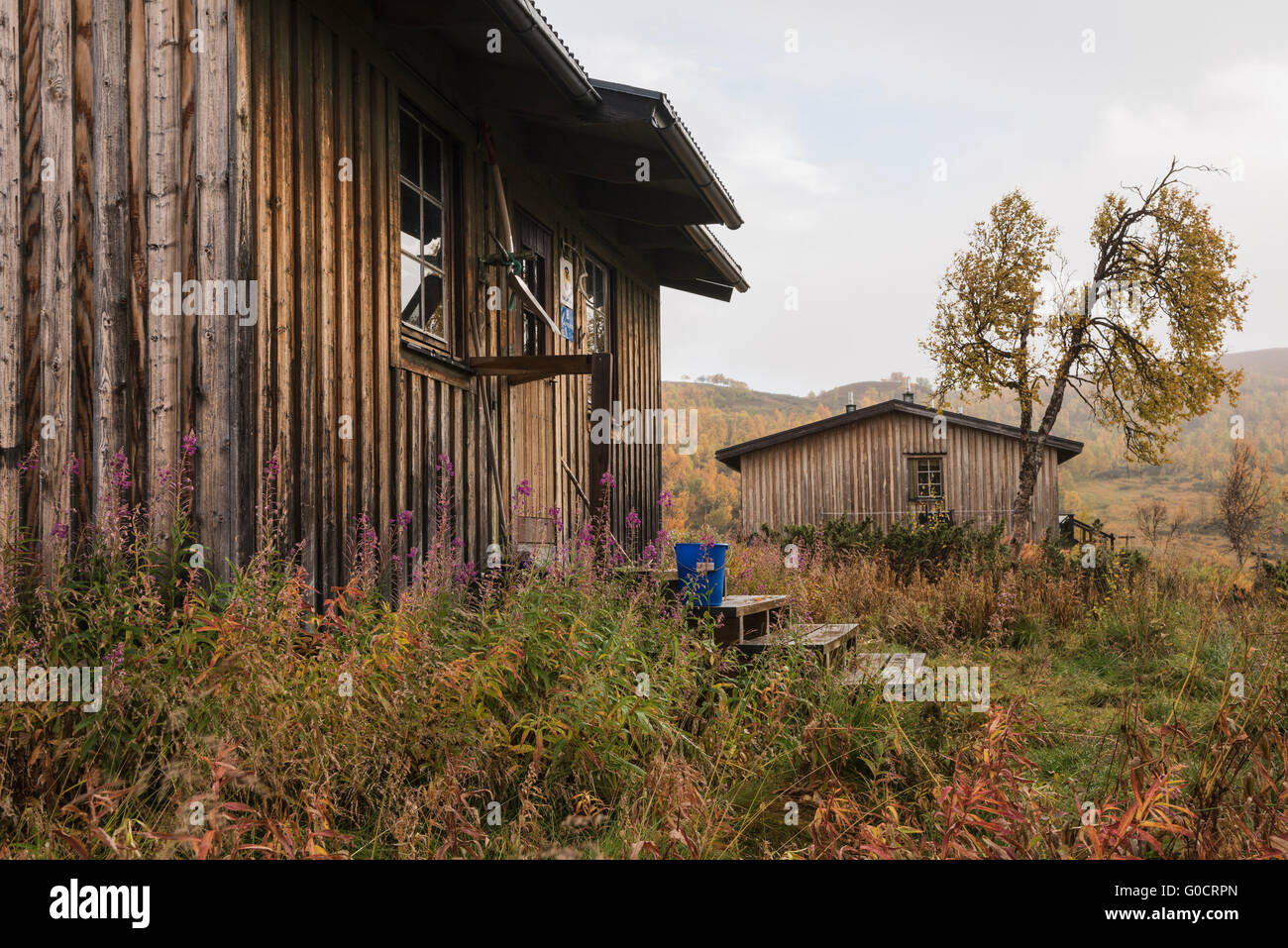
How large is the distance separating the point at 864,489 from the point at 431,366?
1783 centimetres

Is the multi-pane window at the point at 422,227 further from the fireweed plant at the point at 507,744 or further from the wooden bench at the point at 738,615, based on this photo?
the wooden bench at the point at 738,615

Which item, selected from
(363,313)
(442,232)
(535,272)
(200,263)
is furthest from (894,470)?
(200,263)

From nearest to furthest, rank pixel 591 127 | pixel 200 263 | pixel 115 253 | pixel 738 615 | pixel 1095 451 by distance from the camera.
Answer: pixel 200 263 → pixel 115 253 → pixel 738 615 → pixel 591 127 → pixel 1095 451

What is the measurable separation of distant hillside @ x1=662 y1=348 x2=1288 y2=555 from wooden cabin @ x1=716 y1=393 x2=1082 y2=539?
1.36 meters

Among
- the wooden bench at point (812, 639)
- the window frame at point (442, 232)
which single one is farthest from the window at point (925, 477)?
the window frame at point (442, 232)

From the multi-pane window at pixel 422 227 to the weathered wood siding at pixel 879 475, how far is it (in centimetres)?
1562

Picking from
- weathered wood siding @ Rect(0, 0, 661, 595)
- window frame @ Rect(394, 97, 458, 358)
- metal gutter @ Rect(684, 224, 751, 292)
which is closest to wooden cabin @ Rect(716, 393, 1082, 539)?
metal gutter @ Rect(684, 224, 751, 292)

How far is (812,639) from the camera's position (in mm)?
5438

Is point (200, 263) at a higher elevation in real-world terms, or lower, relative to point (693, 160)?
lower

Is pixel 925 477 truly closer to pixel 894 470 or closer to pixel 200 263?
pixel 894 470

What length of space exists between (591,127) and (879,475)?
1672 centimetres

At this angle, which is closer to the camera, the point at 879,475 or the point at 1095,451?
the point at 879,475
